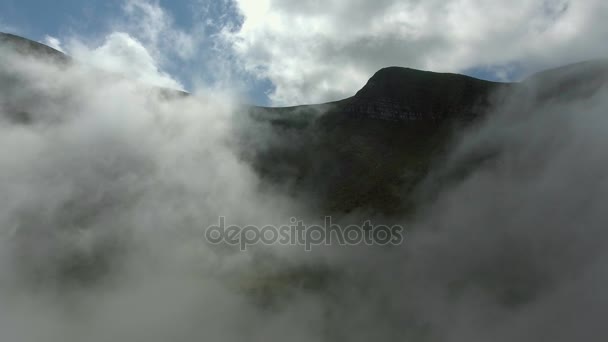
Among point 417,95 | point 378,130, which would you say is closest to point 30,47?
point 378,130

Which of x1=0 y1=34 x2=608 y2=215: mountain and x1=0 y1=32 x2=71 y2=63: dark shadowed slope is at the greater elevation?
x1=0 y1=32 x2=71 y2=63: dark shadowed slope

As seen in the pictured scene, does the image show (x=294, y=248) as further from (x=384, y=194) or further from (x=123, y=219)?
(x=123, y=219)

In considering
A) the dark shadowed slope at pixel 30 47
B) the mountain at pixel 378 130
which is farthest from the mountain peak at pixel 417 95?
the dark shadowed slope at pixel 30 47

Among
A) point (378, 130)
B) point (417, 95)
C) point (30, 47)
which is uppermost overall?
point (30, 47)

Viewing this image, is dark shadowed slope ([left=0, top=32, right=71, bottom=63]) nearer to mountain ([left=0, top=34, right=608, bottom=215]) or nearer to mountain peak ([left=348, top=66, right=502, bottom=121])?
mountain ([left=0, top=34, right=608, bottom=215])

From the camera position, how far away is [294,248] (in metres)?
85.1

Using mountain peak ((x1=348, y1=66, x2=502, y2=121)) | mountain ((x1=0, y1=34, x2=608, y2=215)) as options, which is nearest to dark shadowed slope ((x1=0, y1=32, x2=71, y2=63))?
mountain ((x1=0, y1=34, x2=608, y2=215))

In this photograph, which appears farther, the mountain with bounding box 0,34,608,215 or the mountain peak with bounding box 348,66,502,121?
the mountain peak with bounding box 348,66,502,121

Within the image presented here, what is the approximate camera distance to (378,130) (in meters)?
116

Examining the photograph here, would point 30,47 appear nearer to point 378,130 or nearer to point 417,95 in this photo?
point 378,130

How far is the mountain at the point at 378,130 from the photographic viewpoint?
98.5 metres

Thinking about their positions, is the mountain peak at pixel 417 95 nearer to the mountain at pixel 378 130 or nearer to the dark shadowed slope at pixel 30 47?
the mountain at pixel 378 130

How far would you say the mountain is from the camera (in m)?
98.5

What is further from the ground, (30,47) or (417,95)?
(30,47)
